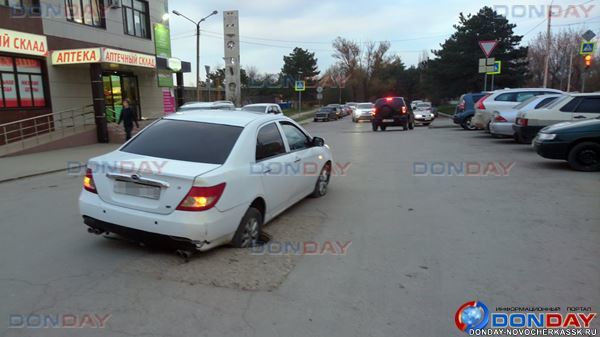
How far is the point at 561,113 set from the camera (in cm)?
1083

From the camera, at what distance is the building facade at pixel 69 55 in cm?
1590

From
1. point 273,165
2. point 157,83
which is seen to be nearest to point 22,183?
point 273,165

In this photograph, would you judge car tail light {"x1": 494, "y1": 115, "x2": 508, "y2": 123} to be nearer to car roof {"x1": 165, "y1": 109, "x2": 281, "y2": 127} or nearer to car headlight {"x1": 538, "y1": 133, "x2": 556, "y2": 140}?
car headlight {"x1": 538, "y1": 133, "x2": 556, "y2": 140}

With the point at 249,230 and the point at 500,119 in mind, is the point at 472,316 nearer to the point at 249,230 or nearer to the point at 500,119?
the point at 249,230

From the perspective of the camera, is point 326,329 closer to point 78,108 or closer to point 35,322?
point 35,322

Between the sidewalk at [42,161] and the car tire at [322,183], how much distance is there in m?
7.86

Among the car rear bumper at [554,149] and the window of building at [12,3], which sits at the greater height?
the window of building at [12,3]

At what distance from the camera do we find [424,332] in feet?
9.84

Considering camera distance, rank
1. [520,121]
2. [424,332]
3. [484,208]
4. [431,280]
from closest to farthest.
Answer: [424,332]
[431,280]
[484,208]
[520,121]

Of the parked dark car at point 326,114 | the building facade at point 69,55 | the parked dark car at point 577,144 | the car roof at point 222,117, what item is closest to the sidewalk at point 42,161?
the building facade at point 69,55

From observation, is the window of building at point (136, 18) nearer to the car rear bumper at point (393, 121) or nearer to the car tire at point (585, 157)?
the car rear bumper at point (393, 121)

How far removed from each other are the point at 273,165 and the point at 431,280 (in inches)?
92.6

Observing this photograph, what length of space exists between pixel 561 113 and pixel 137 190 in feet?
36.3

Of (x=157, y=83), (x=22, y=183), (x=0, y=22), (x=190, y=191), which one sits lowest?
(x=22, y=183)
